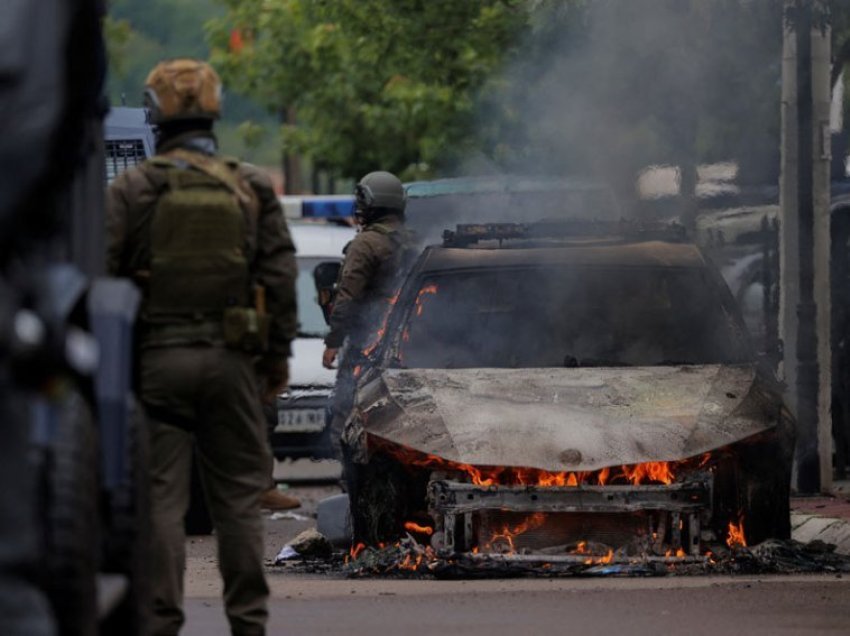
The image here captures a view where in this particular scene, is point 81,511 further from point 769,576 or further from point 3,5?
point 769,576

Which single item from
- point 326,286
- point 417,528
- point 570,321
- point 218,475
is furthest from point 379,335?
point 218,475

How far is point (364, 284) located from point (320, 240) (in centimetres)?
693

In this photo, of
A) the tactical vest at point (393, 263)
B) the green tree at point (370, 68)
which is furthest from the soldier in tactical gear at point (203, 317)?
the green tree at point (370, 68)

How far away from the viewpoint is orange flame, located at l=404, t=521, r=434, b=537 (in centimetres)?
1080

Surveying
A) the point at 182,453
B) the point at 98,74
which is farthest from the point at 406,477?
the point at 98,74

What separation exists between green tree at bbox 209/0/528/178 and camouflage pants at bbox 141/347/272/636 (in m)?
9.87

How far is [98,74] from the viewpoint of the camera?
6.39 metres

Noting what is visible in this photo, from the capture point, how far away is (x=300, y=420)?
693 inches

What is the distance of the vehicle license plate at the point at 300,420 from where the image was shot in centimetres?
1752

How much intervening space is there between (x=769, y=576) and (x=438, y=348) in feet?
6.36

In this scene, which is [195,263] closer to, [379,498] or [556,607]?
[556,607]

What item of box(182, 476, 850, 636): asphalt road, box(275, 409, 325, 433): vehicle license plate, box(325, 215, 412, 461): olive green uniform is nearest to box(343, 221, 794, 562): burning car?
box(182, 476, 850, 636): asphalt road

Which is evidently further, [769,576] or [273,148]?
[273,148]

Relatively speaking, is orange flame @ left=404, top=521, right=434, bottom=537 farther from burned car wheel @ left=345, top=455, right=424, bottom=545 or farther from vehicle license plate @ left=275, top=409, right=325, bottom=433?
vehicle license plate @ left=275, top=409, right=325, bottom=433
